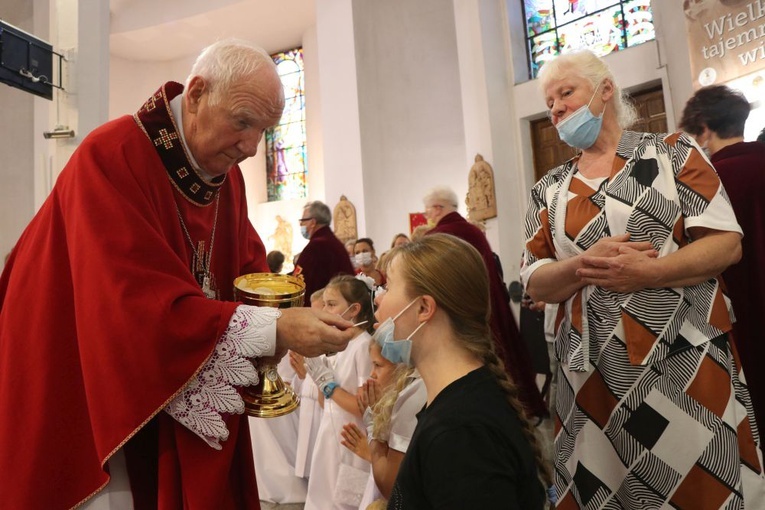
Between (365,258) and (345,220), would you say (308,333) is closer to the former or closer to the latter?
(365,258)

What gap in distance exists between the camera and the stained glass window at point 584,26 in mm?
9227

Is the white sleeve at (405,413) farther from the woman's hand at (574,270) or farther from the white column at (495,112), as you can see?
the white column at (495,112)

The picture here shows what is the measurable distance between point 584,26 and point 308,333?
9.60m

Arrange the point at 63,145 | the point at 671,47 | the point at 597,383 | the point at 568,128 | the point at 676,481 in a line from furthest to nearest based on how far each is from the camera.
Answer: the point at 671,47 → the point at 63,145 → the point at 568,128 → the point at 597,383 → the point at 676,481

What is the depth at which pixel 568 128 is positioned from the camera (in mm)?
2324

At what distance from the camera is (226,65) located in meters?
1.83

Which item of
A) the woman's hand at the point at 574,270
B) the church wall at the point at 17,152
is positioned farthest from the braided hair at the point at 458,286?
the church wall at the point at 17,152

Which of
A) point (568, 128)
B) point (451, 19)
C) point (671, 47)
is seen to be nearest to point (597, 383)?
point (568, 128)

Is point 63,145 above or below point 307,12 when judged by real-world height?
below

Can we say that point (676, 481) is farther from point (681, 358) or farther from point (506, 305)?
point (506, 305)

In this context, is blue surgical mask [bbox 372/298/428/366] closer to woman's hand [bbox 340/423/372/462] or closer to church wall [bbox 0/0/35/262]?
woman's hand [bbox 340/423/372/462]

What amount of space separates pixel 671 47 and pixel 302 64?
32.1ft

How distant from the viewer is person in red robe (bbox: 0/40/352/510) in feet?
5.04

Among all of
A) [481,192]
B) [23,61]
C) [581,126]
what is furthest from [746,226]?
[481,192]
